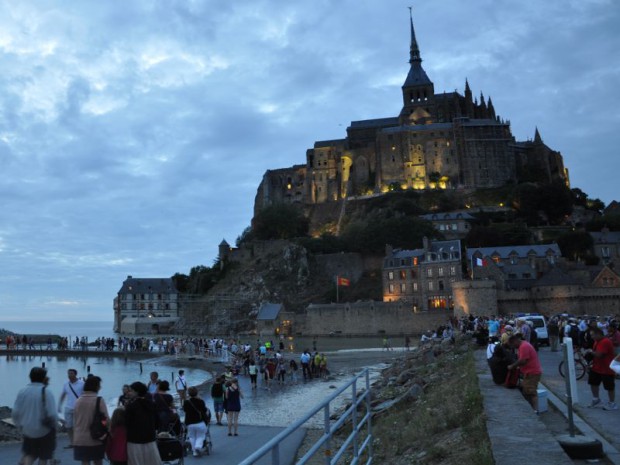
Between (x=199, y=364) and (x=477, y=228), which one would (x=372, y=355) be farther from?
(x=477, y=228)

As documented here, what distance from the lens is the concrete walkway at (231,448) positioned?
10.7m

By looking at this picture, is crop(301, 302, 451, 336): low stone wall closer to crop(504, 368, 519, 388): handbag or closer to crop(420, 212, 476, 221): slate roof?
crop(420, 212, 476, 221): slate roof

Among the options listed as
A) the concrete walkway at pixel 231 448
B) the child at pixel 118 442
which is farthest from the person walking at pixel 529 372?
the child at pixel 118 442

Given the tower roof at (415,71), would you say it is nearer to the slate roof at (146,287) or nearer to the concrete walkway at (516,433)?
the slate roof at (146,287)

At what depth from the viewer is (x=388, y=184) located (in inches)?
3944

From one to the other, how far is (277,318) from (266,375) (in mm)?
41240

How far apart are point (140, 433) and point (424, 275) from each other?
60.8m

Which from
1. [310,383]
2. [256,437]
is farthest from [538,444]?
[310,383]

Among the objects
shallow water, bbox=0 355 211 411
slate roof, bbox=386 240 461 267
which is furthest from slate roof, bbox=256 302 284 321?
shallow water, bbox=0 355 211 411

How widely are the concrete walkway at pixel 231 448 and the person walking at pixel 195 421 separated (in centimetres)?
24

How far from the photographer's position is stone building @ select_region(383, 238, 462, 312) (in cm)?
6362

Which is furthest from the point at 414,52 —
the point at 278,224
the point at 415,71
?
the point at 278,224

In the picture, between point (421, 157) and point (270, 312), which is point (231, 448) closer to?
point (270, 312)

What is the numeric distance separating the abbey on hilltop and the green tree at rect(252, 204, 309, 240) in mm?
11182
